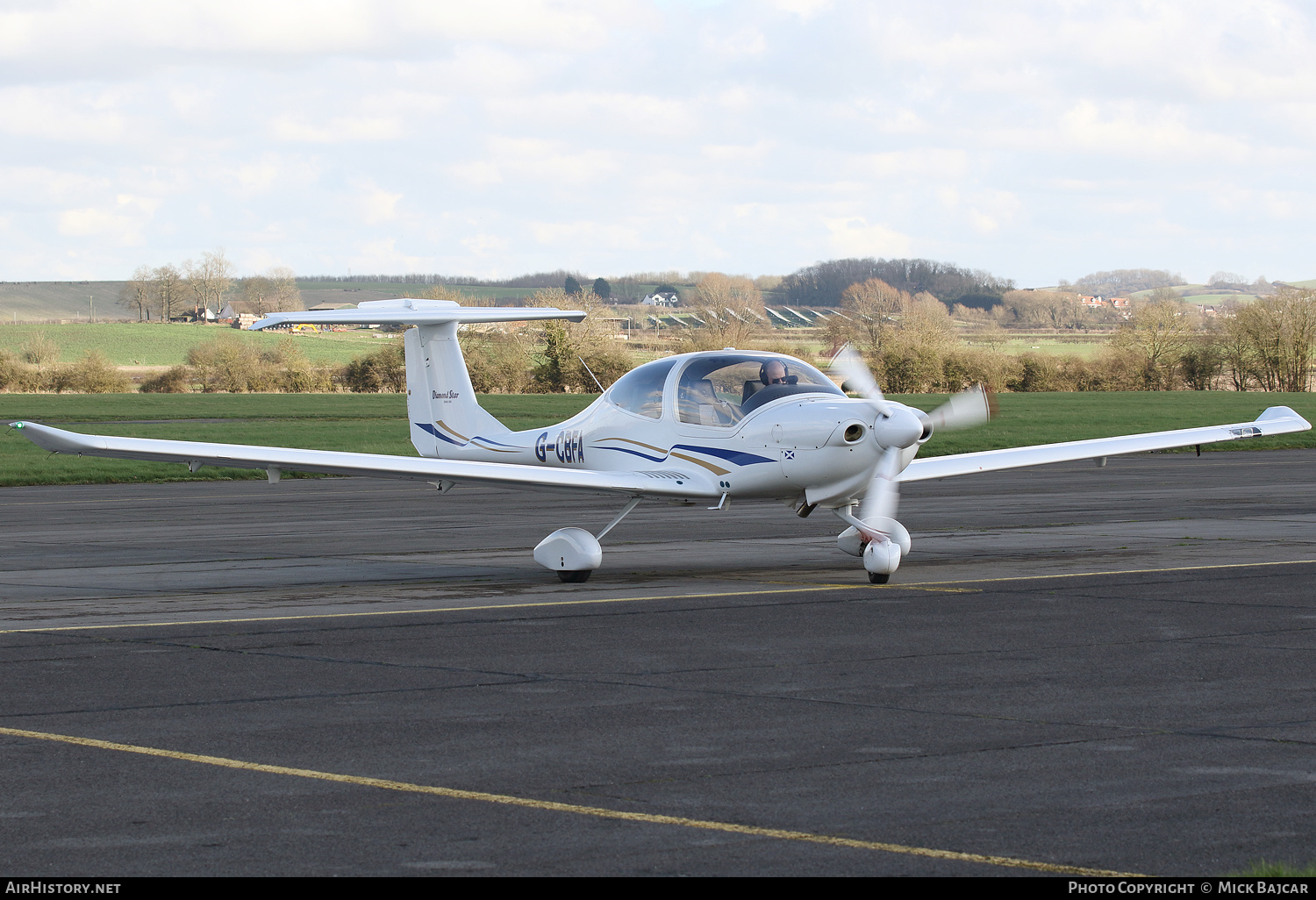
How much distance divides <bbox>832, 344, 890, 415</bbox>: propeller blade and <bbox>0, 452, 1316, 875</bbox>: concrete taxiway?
188cm

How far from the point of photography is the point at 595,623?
1155cm

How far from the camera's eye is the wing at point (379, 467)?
13.2 metres

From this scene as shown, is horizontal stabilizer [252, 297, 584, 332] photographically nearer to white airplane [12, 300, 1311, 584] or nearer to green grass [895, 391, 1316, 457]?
white airplane [12, 300, 1311, 584]

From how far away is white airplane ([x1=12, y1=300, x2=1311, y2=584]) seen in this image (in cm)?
1373

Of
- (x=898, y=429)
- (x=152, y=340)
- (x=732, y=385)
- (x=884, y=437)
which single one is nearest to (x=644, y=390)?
(x=732, y=385)

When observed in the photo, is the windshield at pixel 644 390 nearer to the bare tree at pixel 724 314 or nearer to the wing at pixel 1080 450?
the wing at pixel 1080 450

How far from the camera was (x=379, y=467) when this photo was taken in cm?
1388

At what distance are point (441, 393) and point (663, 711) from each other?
1049 cm

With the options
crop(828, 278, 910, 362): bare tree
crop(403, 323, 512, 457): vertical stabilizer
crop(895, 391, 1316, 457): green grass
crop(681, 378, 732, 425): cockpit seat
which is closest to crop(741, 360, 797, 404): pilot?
crop(681, 378, 732, 425): cockpit seat

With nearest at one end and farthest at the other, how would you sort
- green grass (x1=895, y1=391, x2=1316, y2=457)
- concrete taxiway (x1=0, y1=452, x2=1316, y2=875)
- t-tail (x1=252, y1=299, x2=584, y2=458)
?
concrete taxiway (x1=0, y1=452, x2=1316, y2=875)
t-tail (x1=252, y1=299, x2=584, y2=458)
green grass (x1=895, y1=391, x2=1316, y2=457)

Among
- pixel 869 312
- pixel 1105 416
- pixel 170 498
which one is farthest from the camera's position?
pixel 869 312

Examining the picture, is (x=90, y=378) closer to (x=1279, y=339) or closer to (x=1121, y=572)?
(x=1279, y=339)

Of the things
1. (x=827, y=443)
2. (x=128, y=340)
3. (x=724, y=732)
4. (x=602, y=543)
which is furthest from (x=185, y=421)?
(x=128, y=340)

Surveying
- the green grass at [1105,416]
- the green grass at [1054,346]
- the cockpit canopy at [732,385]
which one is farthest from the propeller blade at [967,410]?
the green grass at [1054,346]
